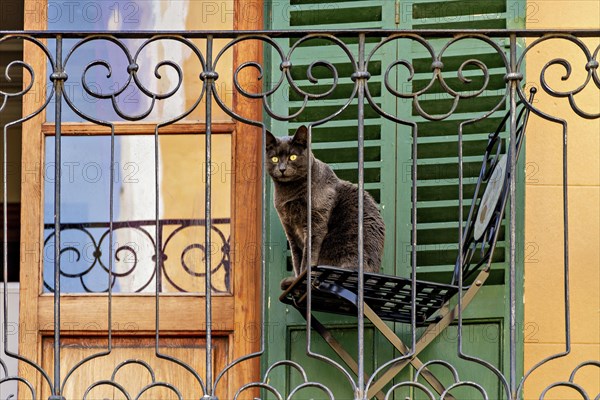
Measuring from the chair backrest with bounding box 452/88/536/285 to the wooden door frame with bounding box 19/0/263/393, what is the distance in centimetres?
79

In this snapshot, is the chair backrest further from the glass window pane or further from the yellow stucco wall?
the glass window pane

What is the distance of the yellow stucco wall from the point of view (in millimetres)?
4305

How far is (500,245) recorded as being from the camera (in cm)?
425

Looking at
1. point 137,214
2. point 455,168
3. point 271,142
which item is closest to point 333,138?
point 271,142

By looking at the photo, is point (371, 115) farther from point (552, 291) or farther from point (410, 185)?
point (552, 291)

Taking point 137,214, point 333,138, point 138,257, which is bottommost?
point 138,257

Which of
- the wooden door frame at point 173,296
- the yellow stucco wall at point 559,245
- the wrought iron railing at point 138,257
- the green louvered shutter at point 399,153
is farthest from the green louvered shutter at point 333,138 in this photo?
the yellow stucco wall at point 559,245

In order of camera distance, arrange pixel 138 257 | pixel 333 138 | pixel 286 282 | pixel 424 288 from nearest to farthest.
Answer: pixel 424 288
pixel 286 282
pixel 333 138
pixel 138 257

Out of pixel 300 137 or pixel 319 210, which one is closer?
pixel 300 137

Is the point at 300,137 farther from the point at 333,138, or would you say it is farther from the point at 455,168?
the point at 455,168

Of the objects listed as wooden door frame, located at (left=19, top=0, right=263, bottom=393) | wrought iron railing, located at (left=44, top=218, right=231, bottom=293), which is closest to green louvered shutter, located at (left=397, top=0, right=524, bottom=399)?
wooden door frame, located at (left=19, top=0, right=263, bottom=393)

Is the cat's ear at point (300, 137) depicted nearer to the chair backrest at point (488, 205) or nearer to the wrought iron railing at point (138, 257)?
the wrought iron railing at point (138, 257)

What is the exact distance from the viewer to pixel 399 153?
14.4ft

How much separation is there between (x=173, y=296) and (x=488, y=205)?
1.22 metres
